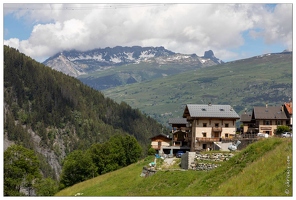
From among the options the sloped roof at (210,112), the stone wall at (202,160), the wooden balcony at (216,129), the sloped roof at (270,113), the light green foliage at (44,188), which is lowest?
the light green foliage at (44,188)

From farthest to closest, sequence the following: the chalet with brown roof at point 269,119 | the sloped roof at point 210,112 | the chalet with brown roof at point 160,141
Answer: the chalet with brown roof at point 160,141
the chalet with brown roof at point 269,119
the sloped roof at point 210,112

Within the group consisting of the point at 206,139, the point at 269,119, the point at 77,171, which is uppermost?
the point at 269,119

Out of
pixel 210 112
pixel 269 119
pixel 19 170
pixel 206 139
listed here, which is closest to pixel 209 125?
pixel 210 112

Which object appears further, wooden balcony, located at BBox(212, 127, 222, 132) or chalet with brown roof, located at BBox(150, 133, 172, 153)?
chalet with brown roof, located at BBox(150, 133, 172, 153)

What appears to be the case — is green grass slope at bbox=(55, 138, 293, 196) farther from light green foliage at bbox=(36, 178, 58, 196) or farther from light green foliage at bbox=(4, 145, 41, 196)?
light green foliage at bbox=(36, 178, 58, 196)

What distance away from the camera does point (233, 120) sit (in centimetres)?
9131

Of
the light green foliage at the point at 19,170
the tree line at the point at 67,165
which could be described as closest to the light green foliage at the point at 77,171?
the tree line at the point at 67,165

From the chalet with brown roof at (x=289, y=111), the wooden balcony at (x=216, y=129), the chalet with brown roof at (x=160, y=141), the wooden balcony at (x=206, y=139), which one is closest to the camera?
the wooden balcony at (x=206, y=139)

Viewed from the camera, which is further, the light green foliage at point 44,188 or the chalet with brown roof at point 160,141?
the chalet with brown roof at point 160,141

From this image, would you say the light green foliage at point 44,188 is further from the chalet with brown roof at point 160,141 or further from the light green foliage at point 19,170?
the chalet with brown roof at point 160,141

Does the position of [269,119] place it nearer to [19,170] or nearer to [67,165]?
[67,165]

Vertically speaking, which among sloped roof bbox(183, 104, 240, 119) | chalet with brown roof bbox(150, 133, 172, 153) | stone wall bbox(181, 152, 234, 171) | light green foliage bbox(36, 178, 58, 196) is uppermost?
sloped roof bbox(183, 104, 240, 119)

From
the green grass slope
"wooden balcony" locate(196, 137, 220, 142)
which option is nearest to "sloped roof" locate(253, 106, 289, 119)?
"wooden balcony" locate(196, 137, 220, 142)

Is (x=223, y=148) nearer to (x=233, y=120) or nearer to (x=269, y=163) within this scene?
(x=233, y=120)
